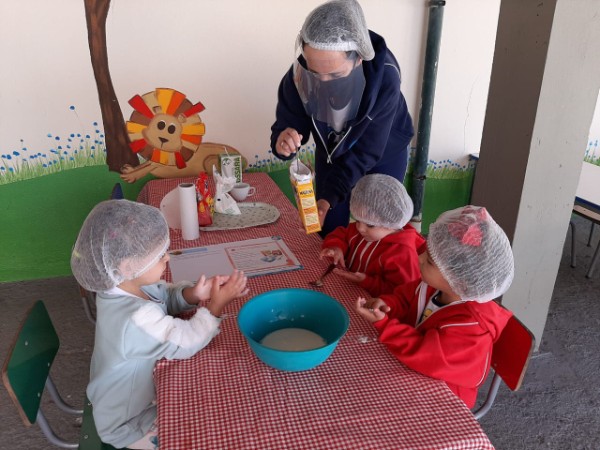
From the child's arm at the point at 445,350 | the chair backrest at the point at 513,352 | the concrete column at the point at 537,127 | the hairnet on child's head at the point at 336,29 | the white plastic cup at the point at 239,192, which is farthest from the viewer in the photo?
the white plastic cup at the point at 239,192

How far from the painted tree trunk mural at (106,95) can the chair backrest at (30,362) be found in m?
1.57

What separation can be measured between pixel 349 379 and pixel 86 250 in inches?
26.5

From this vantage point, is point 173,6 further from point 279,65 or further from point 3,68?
point 3,68

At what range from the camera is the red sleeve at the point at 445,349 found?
1070 mm

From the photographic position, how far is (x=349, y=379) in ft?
3.51

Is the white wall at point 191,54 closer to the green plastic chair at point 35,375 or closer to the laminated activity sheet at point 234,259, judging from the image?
the laminated activity sheet at point 234,259

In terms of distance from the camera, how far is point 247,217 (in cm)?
206

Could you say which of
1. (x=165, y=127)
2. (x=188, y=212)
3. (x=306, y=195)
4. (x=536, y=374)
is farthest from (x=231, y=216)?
(x=536, y=374)

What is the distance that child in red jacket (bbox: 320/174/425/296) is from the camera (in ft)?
4.83

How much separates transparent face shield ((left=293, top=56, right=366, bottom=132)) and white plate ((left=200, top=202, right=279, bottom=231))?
1.60ft

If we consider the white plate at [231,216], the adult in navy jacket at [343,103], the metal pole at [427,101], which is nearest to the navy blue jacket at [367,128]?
the adult in navy jacket at [343,103]

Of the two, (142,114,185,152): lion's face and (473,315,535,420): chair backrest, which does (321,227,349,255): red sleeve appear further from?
(142,114,185,152): lion's face

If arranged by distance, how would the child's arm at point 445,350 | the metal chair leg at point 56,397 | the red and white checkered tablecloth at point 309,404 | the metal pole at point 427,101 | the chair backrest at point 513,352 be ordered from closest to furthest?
1. the red and white checkered tablecloth at point 309,404
2. the child's arm at point 445,350
3. the chair backrest at point 513,352
4. the metal chair leg at point 56,397
5. the metal pole at point 427,101

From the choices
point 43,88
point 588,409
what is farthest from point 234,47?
point 588,409
